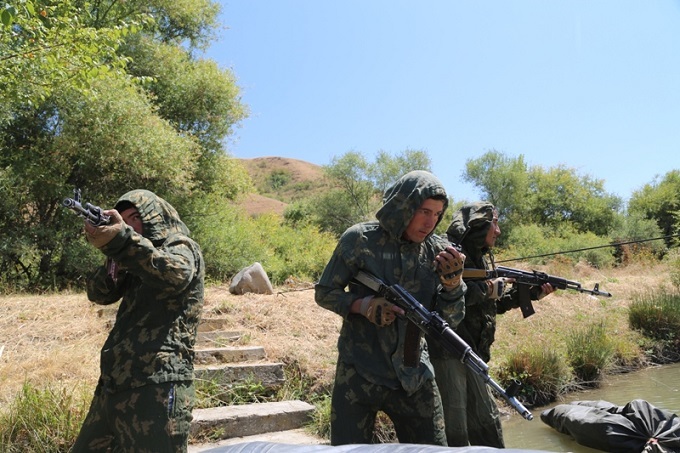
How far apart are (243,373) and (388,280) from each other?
11.5 ft

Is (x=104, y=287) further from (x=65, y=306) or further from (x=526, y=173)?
(x=526, y=173)

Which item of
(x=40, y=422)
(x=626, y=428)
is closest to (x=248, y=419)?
(x=40, y=422)

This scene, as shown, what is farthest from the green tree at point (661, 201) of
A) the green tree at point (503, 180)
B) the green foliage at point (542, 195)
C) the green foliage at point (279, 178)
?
the green foliage at point (279, 178)

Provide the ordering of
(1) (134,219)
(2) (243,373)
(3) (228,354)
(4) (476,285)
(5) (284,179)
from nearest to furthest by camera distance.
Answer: (1) (134,219) → (4) (476,285) → (2) (243,373) → (3) (228,354) → (5) (284,179)

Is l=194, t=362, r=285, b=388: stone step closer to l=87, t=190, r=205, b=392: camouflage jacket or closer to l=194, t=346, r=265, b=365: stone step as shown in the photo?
l=194, t=346, r=265, b=365: stone step

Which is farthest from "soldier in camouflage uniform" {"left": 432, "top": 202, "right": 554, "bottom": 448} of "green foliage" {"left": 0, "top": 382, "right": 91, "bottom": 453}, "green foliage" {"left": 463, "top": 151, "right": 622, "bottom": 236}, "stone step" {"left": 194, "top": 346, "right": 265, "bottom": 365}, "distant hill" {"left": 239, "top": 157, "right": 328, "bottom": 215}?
"distant hill" {"left": 239, "top": 157, "right": 328, "bottom": 215}

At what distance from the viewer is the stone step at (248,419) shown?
4.86 meters

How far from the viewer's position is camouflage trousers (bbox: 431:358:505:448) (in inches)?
129

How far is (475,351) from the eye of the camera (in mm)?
3771

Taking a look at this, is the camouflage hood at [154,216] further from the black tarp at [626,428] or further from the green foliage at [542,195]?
the green foliage at [542,195]

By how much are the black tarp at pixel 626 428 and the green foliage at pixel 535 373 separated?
1622mm

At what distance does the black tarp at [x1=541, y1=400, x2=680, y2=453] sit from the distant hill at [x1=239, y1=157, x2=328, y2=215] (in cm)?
5134

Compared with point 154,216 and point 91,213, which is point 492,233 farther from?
point 91,213

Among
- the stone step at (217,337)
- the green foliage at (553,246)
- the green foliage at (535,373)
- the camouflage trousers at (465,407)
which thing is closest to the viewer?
the camouflage trousers at (465,407)
